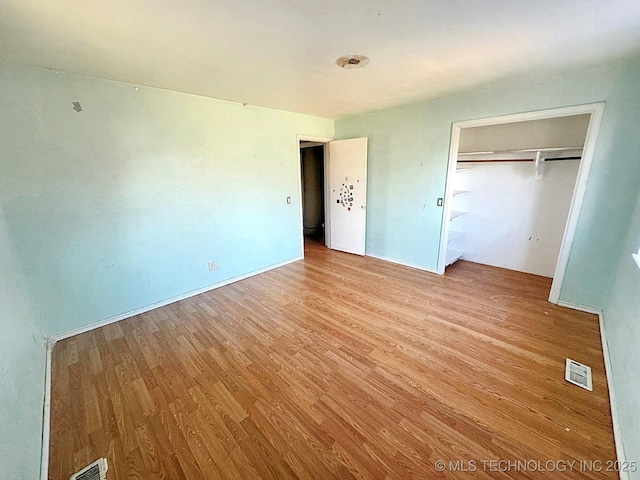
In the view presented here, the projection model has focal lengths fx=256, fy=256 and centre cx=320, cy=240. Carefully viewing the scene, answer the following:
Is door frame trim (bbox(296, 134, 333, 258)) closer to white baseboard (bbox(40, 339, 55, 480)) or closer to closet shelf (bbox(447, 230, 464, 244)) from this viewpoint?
closet shelf (bbox(447, 230, 464, 244))

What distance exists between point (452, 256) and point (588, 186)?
1.77m

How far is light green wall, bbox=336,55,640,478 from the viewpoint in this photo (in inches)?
70.3

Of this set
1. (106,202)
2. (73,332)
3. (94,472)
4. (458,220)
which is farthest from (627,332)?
(73,332)

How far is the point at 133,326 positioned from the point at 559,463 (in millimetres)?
3311

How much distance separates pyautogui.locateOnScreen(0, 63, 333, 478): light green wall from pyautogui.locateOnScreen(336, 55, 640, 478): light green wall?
1.75 m

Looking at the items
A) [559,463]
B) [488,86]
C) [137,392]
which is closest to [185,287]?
[137,392]

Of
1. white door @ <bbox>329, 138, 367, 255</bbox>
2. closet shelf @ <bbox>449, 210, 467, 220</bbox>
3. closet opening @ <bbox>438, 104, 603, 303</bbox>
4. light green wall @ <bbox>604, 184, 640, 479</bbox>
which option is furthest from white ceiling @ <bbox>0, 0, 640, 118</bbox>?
closet shelf @ <bbox>449, 210, 467, 220</bbox>

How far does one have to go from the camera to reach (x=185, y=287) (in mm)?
3072

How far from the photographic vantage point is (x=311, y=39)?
1606 mm

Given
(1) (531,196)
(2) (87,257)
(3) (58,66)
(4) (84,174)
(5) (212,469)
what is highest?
(3) (58,66)

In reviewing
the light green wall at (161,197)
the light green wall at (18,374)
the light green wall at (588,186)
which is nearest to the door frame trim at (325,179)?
the light green wall at (161,197)

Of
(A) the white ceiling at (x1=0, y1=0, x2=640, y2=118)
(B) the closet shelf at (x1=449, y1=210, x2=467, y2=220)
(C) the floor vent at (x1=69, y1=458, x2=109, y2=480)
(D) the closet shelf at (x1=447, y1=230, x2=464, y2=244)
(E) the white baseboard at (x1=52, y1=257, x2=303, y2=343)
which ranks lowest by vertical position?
(C) the floor vent at (x1=69, y1=458, x2=109, y2=480)

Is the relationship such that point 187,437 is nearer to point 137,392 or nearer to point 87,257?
point 137,392

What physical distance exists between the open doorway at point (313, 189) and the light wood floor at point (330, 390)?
3312mm
